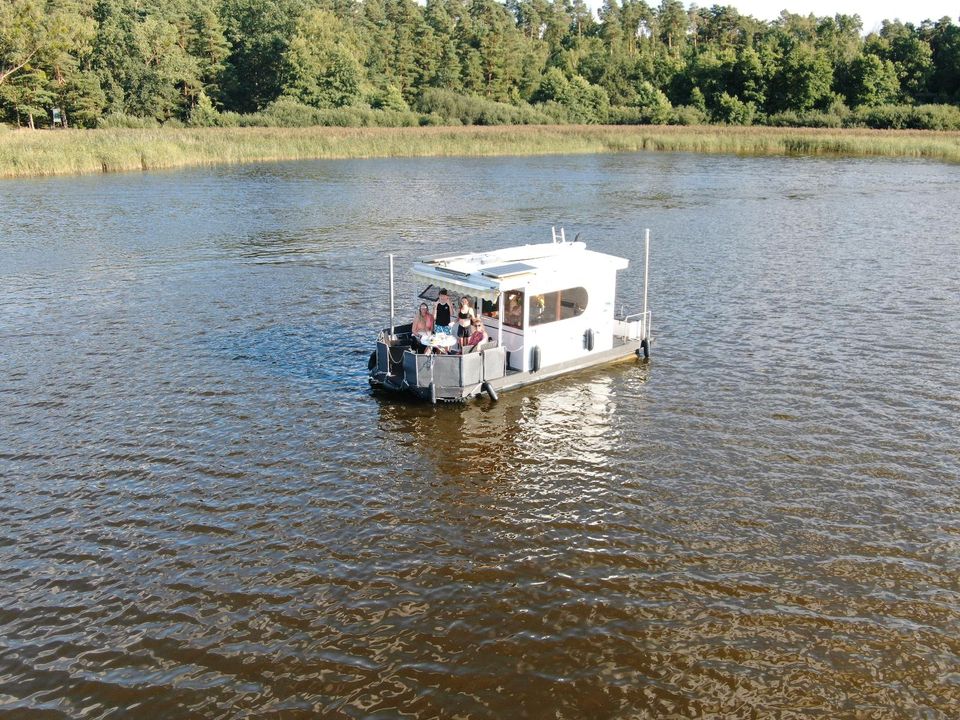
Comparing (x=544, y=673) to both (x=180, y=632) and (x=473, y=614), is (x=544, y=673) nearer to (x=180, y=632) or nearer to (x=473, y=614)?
(x=473, y=614)

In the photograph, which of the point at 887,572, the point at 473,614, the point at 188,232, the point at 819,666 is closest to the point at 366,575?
the point at 473,614

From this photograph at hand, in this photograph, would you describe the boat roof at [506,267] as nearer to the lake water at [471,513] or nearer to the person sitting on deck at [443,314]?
the person sitting on deck at [443,314]

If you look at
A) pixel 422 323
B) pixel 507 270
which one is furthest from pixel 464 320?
pixel 507 270

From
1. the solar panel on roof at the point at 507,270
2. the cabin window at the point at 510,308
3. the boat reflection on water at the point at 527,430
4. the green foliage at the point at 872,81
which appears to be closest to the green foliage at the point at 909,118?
the green foliage at the point at 872,81

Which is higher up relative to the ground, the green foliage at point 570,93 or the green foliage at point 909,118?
the green foliage at point 570,93

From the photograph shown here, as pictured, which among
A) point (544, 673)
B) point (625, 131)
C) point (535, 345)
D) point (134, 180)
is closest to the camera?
point (544, 673)

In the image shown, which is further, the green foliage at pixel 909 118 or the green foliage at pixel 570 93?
the green foliage at pixel 570 93

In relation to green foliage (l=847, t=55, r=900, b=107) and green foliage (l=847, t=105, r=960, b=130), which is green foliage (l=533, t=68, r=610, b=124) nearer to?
green foliage (l=847, t=55, r=900, b=107)

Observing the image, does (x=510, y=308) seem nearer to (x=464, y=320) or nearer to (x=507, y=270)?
(x=507, y=270)

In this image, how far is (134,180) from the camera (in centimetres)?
5938

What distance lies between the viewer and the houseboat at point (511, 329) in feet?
66.3

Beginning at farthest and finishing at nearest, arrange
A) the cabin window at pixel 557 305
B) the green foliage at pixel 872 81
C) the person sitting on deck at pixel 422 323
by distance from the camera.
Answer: the green foliage at pixel 872 81 < the cabin window at pixel 557 305 < the person sitting on deck at pixel 422 323

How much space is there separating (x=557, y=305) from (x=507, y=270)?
1838mm

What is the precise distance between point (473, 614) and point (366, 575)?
189 cm
